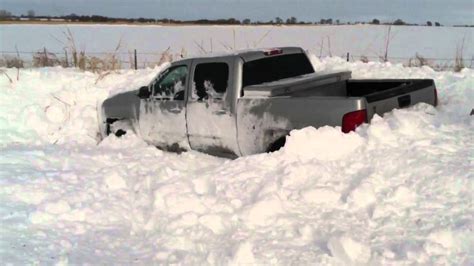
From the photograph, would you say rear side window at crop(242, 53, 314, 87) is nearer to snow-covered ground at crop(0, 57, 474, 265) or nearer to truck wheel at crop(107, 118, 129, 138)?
snow-covered ground at crop(0, 57, 474, 265)

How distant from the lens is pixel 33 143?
9.26 m

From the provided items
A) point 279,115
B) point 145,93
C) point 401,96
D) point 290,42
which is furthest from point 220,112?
point 290,42

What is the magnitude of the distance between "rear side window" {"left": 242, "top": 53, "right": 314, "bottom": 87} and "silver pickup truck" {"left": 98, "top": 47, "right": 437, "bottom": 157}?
0.01 m

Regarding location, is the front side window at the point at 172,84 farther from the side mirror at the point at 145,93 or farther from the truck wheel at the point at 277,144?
the truck wheel at the point at 277,144

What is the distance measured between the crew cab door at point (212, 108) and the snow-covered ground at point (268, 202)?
0.31 m

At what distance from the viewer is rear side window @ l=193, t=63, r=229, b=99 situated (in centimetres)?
682

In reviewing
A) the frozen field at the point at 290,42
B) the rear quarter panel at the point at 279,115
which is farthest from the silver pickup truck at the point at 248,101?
the frozen field at the point at 290,42

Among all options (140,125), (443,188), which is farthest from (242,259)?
(140,125)

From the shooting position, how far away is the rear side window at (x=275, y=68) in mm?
6785

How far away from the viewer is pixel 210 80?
6.98 m

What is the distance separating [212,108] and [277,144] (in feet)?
3.59

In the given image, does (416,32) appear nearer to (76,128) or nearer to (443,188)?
(76,128)

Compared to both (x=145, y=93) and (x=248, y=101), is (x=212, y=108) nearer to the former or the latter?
(x=248, y=101)

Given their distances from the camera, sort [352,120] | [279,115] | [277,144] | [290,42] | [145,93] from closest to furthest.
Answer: [352,120] → [279,115] → [277,144] → [145,93] → [290,42]
